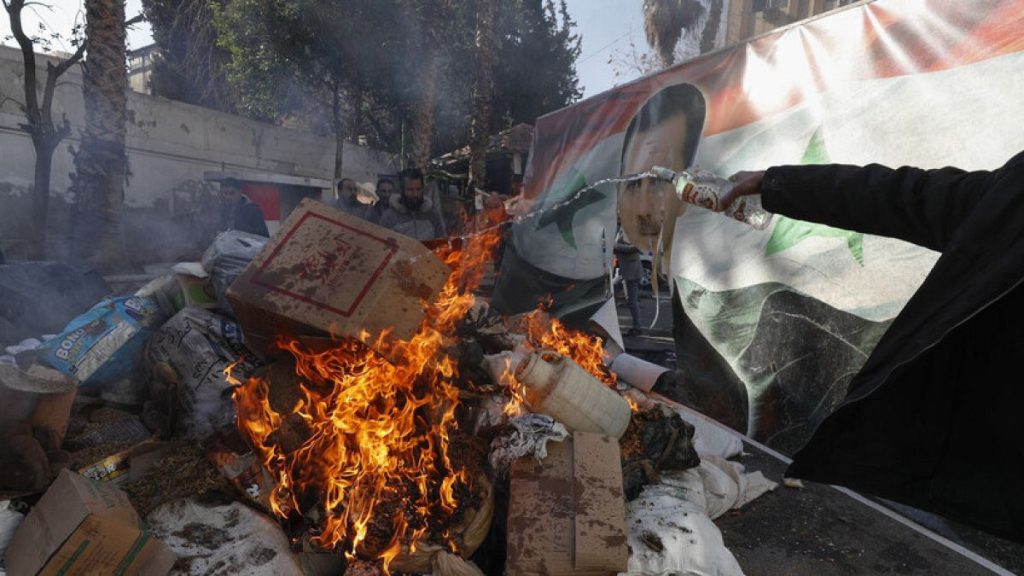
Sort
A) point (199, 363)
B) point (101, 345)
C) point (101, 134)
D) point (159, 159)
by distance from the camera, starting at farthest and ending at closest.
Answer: point (159, 159), point (101, 134), point (101, 345), point (199, 363)

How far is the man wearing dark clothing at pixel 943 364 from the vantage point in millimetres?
1200

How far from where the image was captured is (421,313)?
115 inches

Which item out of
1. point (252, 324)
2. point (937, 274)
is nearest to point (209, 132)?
point (252, 324)

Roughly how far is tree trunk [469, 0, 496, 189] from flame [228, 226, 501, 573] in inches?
383

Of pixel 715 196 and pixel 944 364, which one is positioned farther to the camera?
pixel 715 196

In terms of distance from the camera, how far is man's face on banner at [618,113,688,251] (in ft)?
15.6

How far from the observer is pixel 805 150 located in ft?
12.0

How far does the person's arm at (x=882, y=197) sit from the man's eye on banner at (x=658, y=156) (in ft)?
9.91

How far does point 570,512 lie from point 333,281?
160 centimetres

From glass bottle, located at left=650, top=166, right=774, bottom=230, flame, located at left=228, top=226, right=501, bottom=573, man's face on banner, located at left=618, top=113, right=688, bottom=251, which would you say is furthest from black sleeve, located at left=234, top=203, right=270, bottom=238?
glass bottle, located at left=650, top=166, right=774, bottom=230

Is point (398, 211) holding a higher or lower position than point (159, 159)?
lower

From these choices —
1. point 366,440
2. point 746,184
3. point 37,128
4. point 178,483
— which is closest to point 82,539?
point 178,483

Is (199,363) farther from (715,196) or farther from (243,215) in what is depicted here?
(243,215)

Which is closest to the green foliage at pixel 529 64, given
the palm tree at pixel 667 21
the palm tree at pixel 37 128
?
the palm tree at pixel 667 21
